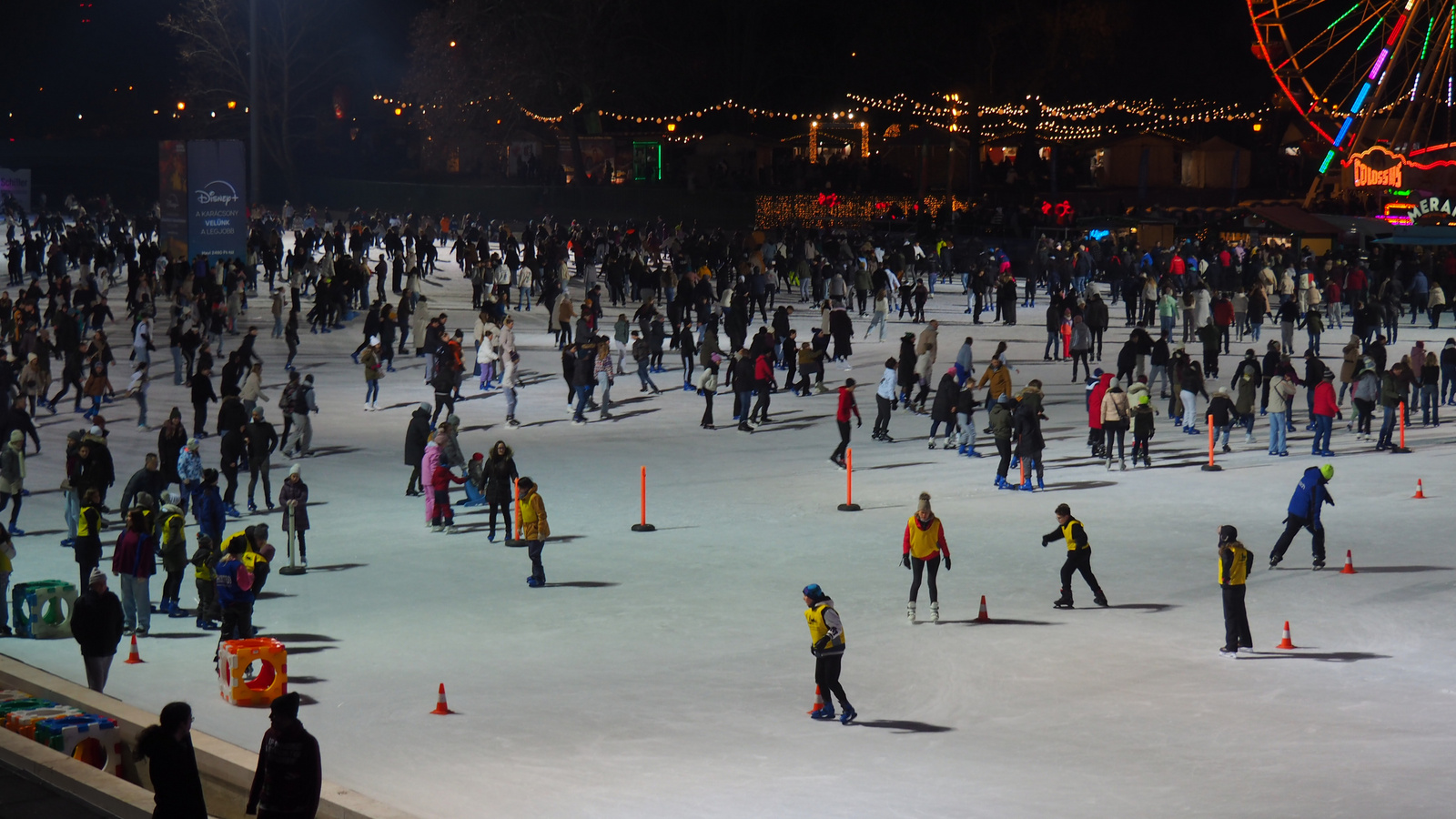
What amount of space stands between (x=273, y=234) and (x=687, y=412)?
22818 mm

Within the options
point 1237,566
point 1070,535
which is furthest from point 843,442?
point 1237,566

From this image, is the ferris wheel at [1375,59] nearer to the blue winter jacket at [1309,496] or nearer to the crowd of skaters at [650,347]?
the crowd of skaters at [650,347]

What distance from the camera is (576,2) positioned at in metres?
62.1

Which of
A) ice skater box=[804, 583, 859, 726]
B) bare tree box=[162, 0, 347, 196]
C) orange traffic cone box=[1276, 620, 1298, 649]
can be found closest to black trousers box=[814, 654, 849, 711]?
ice skater box=[804, 583, 859, 726]

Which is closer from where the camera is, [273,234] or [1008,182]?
[273,234]

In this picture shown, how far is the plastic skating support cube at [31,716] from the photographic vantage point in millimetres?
10594

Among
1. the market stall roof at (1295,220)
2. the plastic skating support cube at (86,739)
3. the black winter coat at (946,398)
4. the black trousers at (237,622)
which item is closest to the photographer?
the plastic skating support cube at (86,739)

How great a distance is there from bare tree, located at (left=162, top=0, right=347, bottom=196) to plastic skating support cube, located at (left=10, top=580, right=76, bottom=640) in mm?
55904

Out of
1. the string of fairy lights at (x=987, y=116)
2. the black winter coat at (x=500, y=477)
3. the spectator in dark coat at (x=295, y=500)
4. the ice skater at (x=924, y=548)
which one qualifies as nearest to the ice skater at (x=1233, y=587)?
the ice skater at (x=924, y=548)

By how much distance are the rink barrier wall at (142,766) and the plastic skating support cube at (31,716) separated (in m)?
0.30

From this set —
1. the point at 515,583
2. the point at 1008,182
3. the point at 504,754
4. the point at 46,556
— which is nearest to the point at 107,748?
the point at 504,754

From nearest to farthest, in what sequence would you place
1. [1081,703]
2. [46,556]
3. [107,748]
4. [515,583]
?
[107,748] → [1081,703] → [515,583] → [46,556]

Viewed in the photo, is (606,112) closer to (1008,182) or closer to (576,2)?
(576,2)

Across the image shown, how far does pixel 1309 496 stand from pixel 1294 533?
39 centimetres
